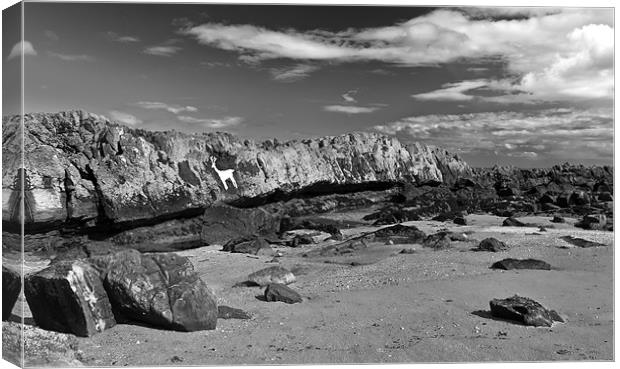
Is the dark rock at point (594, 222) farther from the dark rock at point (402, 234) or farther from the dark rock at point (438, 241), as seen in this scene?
the dark rock at point (402, 234)

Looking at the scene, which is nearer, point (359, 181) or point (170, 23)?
point (170, 23)

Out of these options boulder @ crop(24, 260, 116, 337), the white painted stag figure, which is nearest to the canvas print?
boulder @ crop(24, 260, 116, 337)

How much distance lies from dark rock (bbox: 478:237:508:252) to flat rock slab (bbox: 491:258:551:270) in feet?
3.24

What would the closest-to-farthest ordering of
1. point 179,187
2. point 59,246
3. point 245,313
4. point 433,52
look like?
point 245,313
point 433,52
point 59,246
point 179,187

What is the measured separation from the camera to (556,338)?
629cm

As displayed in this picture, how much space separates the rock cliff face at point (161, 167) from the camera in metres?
8.62

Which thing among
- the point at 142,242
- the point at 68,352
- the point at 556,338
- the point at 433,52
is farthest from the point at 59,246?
the point at 556,338

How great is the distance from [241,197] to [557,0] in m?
7.49

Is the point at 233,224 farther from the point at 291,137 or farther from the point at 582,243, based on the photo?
the point at 582,243

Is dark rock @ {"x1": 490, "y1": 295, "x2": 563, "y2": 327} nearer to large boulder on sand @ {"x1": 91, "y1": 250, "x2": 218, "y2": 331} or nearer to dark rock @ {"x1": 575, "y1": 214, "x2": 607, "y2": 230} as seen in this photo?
large boulder on sand @ {"x1": 91, "y1": 250, "x2": 218, "y2": 331}

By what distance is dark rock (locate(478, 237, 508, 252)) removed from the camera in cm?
927

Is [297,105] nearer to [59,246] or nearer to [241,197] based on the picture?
[59,246]

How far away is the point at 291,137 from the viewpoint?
798 cm

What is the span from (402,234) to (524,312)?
3.41 metres
